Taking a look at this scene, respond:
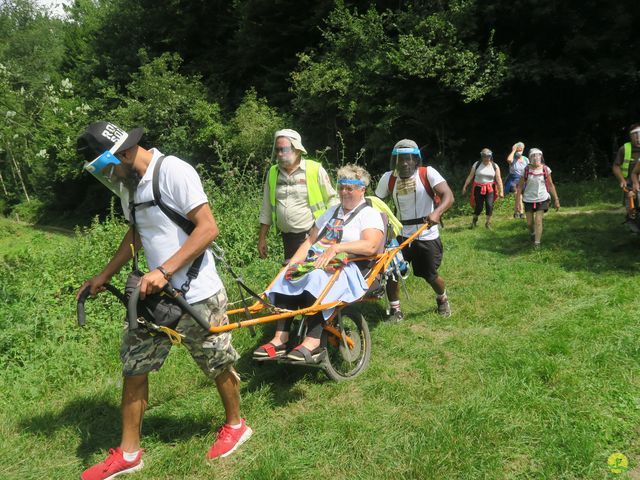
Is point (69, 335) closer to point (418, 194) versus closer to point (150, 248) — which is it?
point (150, 248)

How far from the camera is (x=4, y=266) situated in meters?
6.38

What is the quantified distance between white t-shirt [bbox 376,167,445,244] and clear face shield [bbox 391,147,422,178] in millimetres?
65

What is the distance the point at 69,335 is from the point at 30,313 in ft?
1.88

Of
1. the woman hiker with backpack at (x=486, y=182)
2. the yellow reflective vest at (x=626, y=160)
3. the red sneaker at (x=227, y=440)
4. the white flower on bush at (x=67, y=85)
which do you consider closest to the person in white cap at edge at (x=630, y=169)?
the yellow reflective vest at (x=626, y=160)

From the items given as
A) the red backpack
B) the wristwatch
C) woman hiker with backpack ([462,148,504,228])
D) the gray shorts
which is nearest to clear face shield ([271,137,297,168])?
the red backpack

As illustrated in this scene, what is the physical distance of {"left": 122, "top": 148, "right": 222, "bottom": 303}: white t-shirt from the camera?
284 cm

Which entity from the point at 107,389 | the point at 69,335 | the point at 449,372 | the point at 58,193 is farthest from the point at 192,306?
the point at 58,193

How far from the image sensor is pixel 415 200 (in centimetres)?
532

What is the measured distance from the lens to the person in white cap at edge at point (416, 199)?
5.21m

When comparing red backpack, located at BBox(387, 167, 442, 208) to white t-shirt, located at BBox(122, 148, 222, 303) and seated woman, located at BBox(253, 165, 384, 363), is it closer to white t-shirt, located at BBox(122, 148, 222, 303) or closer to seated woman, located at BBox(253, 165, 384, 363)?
seated woman, located at BBox(253, 165, 384, 363)

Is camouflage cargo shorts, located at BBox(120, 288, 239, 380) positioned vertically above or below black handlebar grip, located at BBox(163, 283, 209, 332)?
below

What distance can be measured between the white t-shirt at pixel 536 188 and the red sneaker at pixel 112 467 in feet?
23.3

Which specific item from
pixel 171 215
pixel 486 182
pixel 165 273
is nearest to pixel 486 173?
pixel 486 182

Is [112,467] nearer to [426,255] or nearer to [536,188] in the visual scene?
[426,255]
